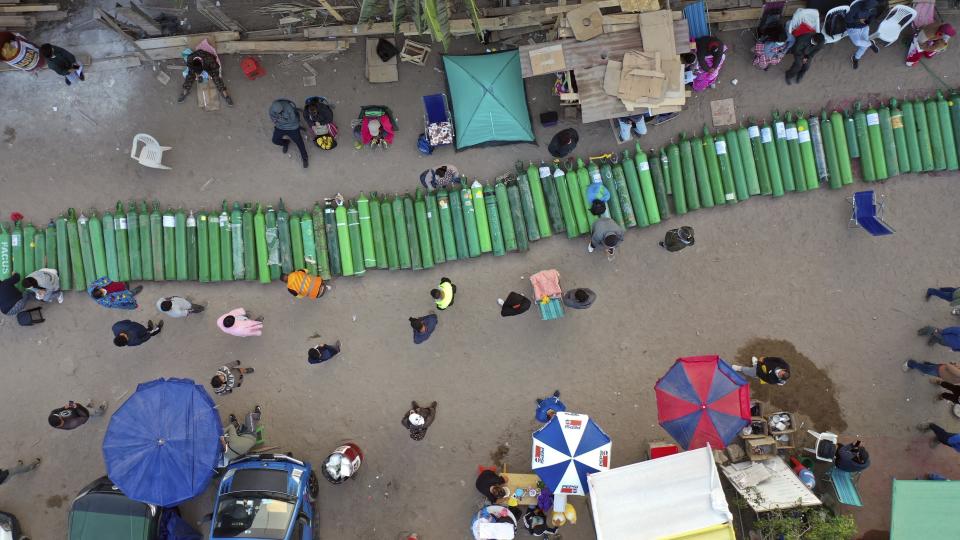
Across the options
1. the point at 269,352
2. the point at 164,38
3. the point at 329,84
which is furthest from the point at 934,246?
the point at 164,38

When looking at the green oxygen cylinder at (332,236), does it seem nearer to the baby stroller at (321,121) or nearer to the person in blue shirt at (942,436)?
the baby stroller at (321,121)

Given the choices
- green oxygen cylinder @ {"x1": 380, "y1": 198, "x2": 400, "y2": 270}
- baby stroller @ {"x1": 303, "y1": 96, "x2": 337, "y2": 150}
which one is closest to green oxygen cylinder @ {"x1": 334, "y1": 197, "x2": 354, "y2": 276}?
green oxygen cylinder @ {"x1": 380, "y1": 198, "x2": 400, "y2": 270}

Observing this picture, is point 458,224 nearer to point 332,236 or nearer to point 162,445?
point 332,236

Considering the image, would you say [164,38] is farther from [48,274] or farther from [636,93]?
[636,93]

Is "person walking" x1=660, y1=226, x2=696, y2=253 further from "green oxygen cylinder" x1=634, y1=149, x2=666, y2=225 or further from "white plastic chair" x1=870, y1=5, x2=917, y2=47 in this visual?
"white plastic chair" x1=870, y1=5, x2=917, y2=47

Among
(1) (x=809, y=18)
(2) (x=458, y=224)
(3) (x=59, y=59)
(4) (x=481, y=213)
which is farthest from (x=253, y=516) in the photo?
(1) (x=809, y=18)

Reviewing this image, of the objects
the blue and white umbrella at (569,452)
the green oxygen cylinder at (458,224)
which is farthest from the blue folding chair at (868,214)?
the blue and white umbrella at (569,452)

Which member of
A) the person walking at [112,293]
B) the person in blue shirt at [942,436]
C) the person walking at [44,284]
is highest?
the person walking at [44,284]
